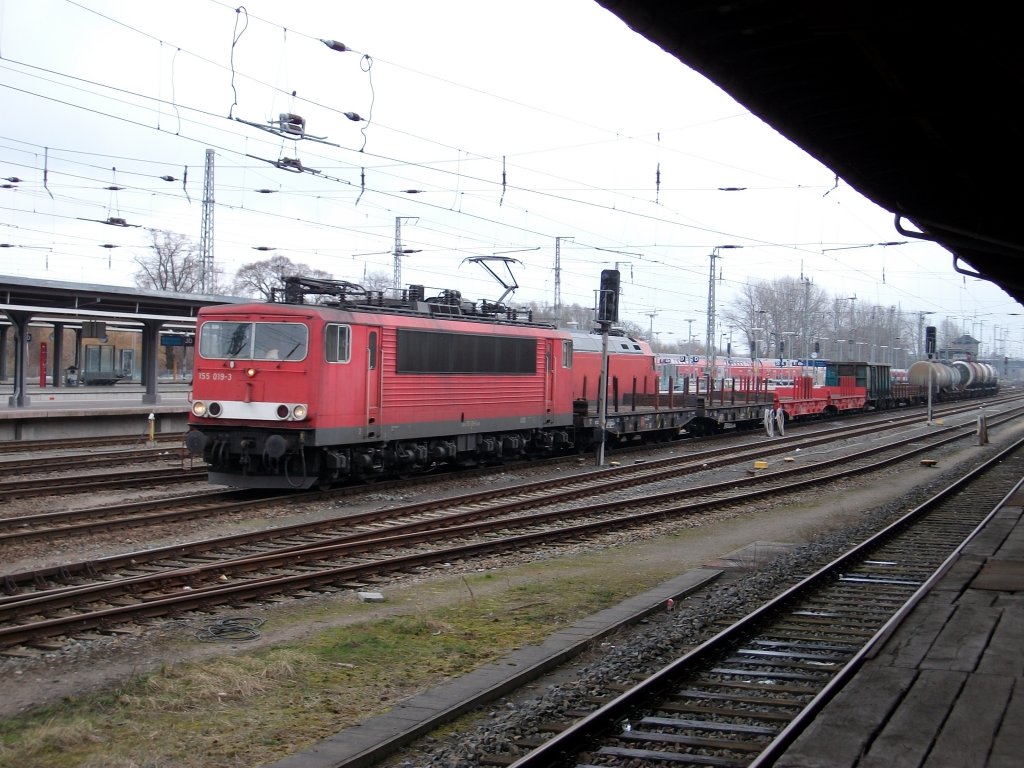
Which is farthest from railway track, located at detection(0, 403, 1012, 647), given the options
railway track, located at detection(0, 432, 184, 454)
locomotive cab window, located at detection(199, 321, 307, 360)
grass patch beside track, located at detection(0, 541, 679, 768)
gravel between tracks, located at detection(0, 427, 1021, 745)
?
railway track, located at detection(0, 432, 184, 454)

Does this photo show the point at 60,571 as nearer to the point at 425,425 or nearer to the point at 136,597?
the point at 136,597

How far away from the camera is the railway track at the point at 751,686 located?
19.2 ft

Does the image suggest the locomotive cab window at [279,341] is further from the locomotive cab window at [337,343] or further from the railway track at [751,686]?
the railway track at [751,686]

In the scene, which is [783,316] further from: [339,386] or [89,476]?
[89,476]

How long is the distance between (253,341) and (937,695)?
13080 millimetres

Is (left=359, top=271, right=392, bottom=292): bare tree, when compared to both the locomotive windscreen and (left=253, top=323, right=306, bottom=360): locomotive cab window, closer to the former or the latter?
the locomotive windscreen

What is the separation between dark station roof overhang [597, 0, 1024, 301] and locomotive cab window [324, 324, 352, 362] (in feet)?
30.5

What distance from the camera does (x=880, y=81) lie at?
281 inches

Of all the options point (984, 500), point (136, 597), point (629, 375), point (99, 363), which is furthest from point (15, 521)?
point (99, 363)

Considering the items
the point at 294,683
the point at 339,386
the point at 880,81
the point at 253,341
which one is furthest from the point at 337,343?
the point at 880,81

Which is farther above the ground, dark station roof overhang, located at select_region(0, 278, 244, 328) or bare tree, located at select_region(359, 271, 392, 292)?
bare tree, located at select_region(359, 271, 392, 292)

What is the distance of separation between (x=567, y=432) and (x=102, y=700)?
19.4 metres

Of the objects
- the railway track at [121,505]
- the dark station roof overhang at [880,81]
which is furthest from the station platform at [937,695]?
the railway track at [121,505]

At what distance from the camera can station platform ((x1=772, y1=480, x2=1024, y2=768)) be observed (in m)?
5.37
